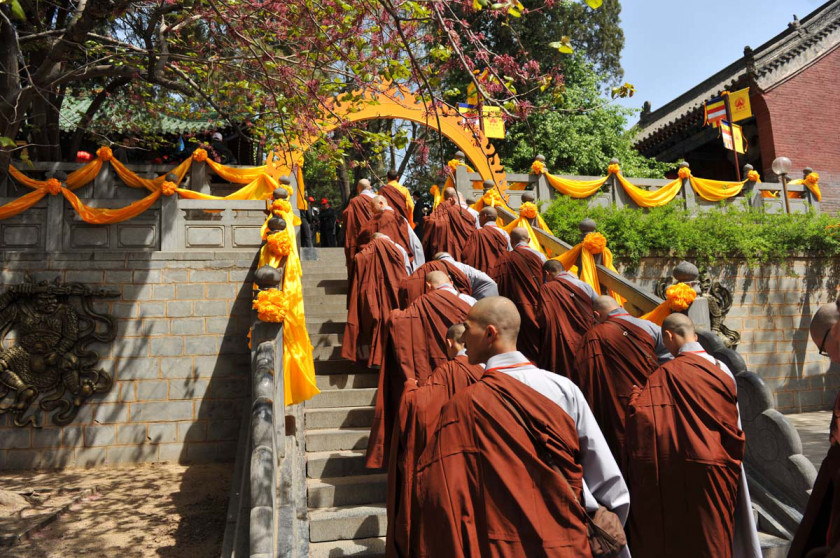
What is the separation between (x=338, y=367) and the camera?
6770 mm

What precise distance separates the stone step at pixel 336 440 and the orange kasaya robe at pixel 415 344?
1.90 ft

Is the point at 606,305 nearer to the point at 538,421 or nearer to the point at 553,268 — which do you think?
the point at 553,268

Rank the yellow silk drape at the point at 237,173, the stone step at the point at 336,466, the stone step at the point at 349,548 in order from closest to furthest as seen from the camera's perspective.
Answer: the stone step at the point at 349,548
the stone step at the point at 336,466
the yellow silk drape at the point at 237,173

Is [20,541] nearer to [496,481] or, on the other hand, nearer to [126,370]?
[126,370]

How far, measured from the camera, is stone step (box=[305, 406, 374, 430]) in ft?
18.9

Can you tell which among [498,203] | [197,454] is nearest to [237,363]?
[197,454]

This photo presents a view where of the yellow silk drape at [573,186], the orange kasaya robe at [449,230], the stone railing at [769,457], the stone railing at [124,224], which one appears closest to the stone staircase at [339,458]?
the orange kasaya robe at [449,230]

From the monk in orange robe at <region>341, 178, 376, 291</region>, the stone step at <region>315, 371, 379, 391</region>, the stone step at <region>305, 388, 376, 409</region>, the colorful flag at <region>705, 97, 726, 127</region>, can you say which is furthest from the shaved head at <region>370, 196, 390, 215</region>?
the colorful flag at <region>705, 97, 726, 127</region>

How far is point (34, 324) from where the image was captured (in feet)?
26.6

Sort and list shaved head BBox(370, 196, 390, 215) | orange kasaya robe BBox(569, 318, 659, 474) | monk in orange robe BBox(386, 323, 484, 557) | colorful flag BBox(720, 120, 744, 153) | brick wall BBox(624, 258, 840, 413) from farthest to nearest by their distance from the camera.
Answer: colorful flag BBox(720, 120, 744, 153) → brick wall BBox(624, 258, 840, 413) → shaved head BBox(370, 196, 390, 215) → orange kasaya robe BBox(569, 318, 659, 474) → monk in orange robe BBox(386, 323, 484, 557)

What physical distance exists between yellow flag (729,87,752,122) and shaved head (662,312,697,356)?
1250 centimetres

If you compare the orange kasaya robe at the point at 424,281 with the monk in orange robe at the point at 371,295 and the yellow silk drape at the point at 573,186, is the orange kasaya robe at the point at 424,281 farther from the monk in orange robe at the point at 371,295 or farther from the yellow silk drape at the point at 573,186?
the yellow silk drape at the point at 573,186

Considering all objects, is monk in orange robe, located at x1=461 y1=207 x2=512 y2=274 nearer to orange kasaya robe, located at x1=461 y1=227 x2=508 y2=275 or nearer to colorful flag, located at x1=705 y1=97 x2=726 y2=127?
orange kasaya robe, located at x1=461 y1=227 x2=508 y2=275

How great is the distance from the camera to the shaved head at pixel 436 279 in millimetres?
5527
